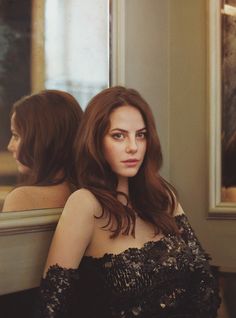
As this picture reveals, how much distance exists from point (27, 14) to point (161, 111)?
33.4 inches

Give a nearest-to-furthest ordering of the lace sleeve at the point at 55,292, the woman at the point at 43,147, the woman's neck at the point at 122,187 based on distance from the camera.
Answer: the lace sleeve at the point at 55,292
the woman at the point at 43,147
the woman's neck at the point at 122,187

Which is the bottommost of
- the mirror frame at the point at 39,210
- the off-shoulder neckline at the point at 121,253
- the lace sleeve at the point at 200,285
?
the lace sleeve at the point at 200,285

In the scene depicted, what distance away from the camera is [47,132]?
62.7 inches

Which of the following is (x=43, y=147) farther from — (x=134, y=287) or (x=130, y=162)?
(x=134, y=287)

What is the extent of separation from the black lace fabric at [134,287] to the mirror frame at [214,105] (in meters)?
0.52

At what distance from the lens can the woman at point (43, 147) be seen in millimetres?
1484

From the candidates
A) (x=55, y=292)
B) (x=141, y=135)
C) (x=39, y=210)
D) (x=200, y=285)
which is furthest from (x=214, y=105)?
(x=55, y=292)

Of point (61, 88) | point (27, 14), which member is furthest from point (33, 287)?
point (27, 14)

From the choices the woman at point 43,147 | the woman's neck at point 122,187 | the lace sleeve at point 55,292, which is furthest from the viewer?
the woman's neck at point 122,187

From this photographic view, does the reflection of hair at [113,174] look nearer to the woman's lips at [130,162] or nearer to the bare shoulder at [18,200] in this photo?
the woman's lips at [130,162]

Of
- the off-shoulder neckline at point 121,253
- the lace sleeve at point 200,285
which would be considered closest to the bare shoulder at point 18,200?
the off-shoulder neckline at point 121,253

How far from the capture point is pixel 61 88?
5.38ft

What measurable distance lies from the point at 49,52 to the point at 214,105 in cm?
81

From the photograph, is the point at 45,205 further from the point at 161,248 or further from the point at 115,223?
the point at 161,248
